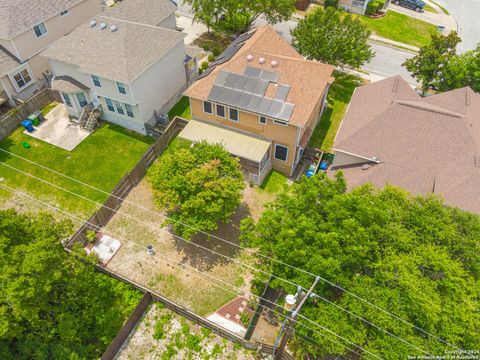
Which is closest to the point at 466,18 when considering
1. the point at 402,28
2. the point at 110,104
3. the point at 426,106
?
the point at 402,28

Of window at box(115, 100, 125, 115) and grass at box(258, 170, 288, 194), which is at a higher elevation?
window at box(115, 100, 125, 115)

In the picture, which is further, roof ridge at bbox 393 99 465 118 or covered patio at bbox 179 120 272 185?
covered patio at bbox 179 120 272 185

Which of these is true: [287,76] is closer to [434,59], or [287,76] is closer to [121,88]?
[121,88]

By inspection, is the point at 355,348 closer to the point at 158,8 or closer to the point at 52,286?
the point at 52,286

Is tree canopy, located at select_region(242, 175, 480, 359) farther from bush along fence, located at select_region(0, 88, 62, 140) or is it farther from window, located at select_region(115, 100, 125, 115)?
bush along fence, located at select_region(0, 88, 62, 140)

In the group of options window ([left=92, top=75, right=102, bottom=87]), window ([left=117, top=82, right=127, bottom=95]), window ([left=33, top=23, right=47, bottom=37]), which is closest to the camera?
window ([left=117, top=82, right=127, bottom=95])

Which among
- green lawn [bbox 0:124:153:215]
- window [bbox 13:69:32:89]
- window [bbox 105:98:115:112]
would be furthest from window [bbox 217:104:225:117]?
window [bbox 13:69:32:89]

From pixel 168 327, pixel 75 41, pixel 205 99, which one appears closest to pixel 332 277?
pixel 168 327

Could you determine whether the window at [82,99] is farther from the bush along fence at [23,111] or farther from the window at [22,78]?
the window at [22,78]
